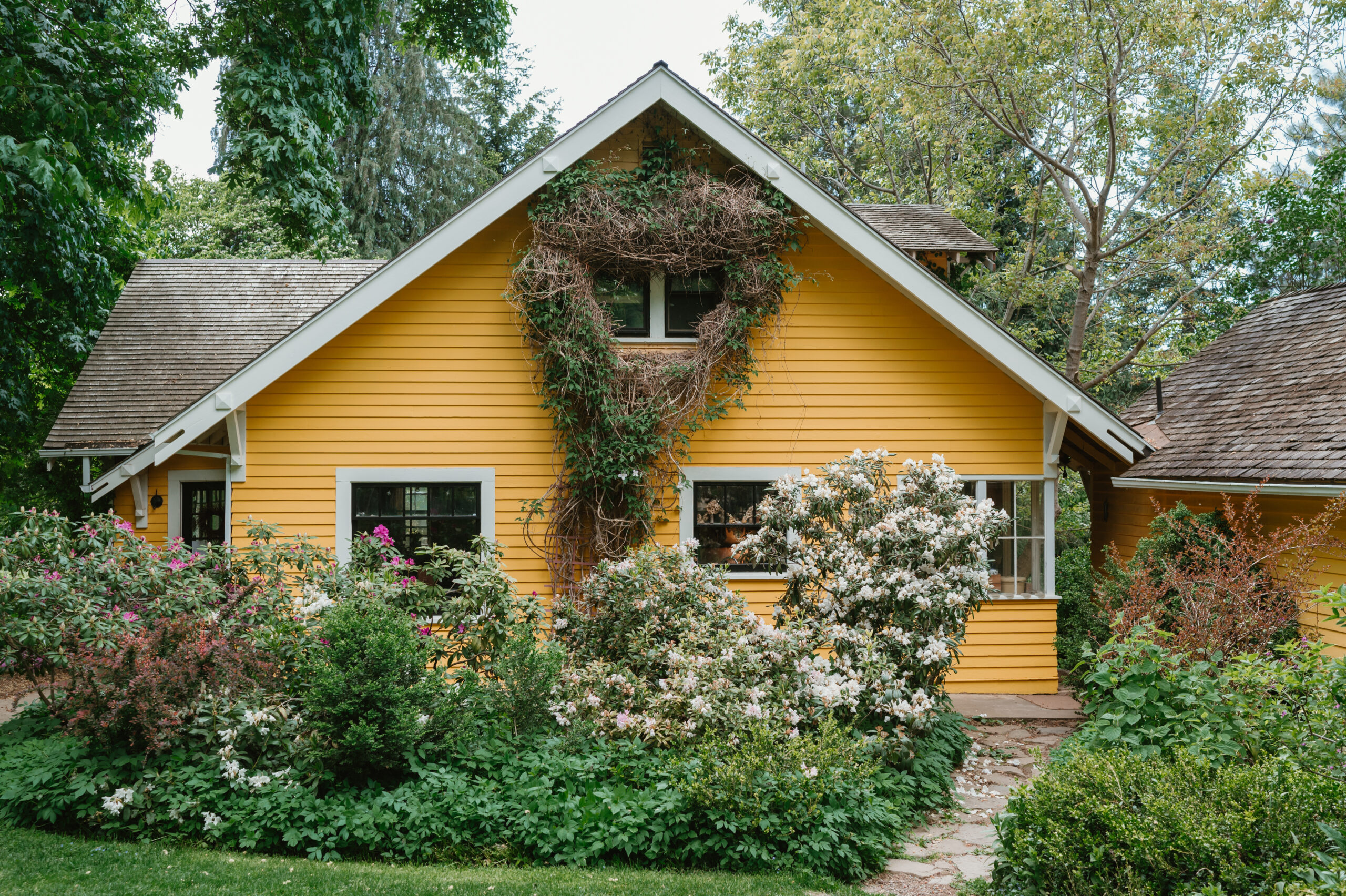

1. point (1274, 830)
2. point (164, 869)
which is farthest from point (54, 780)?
point (1274, 830)

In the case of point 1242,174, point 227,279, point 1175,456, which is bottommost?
point 1175,456

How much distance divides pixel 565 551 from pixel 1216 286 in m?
24.8

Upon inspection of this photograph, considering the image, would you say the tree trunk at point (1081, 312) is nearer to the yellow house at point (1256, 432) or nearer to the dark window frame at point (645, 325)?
the yellow house at point (1256, 432)

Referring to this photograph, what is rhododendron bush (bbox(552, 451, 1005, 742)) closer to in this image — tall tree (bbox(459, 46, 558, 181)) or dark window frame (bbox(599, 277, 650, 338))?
dark window frame (bbox(599, 277, 650, 338))

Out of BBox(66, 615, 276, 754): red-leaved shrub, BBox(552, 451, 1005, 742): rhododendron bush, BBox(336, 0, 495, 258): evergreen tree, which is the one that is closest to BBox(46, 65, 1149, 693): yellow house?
BBox(552, 451, 1005, 742): rhododendron bush

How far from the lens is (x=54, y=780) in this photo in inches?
209

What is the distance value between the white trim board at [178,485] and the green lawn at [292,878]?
5.32 metres

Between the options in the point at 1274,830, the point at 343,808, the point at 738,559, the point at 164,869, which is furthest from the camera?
the point at 738,559

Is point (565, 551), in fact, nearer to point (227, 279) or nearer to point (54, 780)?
point (54, 780)

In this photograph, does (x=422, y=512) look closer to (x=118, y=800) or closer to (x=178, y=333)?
(x=118, y=800)

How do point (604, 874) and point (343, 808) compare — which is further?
point (343, 808)

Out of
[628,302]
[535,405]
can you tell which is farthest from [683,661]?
[628,302]

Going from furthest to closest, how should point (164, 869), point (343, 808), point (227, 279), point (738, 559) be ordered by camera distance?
point (227, 279)
point (738, 559)
point (343, 808)
point (164, 869)

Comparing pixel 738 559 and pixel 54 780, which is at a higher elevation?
pixel 738 559
